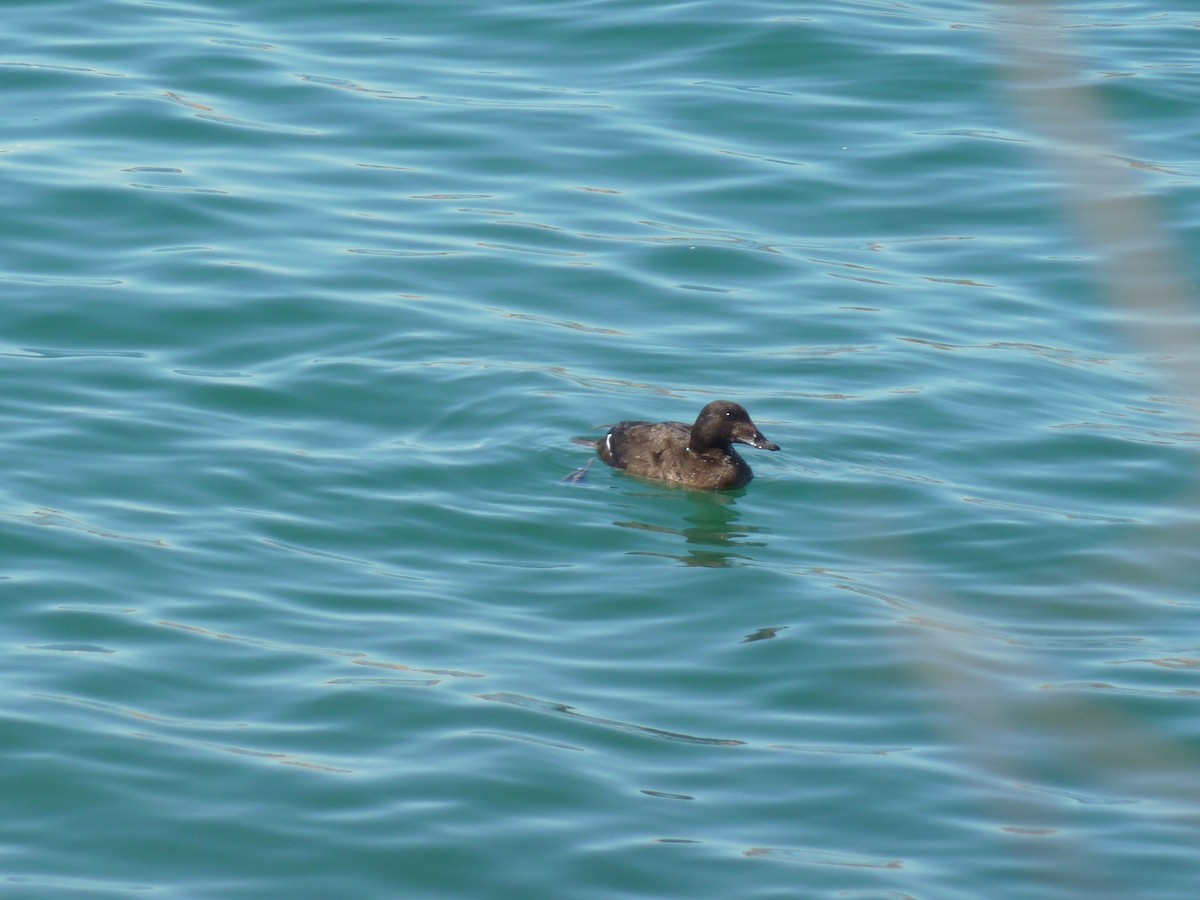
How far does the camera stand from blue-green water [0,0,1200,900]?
20.7ft

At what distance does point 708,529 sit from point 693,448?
0.64 meters

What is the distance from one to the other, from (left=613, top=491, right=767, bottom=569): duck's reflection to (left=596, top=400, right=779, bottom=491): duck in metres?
0.09

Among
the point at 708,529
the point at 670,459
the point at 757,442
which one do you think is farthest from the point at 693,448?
the point at 708,529

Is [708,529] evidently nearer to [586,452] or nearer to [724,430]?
[724,430]

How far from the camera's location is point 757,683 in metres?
7.82

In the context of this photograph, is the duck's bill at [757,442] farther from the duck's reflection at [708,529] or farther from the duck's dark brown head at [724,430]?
the duck's reflection at [708,529]

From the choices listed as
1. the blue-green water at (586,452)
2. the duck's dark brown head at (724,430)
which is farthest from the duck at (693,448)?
the blue-green water at (586,452)

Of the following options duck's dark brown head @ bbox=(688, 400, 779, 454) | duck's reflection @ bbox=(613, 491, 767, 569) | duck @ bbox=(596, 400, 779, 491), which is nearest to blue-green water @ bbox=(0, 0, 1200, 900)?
duck's reflection @ bbox=(613, 491, 767, 569)

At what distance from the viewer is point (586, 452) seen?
1069cm

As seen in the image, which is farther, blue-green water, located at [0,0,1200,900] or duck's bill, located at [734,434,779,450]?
duck's bill, located at [734,434,779,450]

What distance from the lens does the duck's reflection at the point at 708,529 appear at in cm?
944

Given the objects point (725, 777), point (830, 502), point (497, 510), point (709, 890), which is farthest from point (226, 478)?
point (709, 890)

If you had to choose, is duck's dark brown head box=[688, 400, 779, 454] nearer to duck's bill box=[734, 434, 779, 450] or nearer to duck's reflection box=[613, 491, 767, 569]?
duck's bill box=[734, 434, 779, 450]

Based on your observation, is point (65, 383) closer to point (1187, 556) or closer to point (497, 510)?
point (497, 510)
